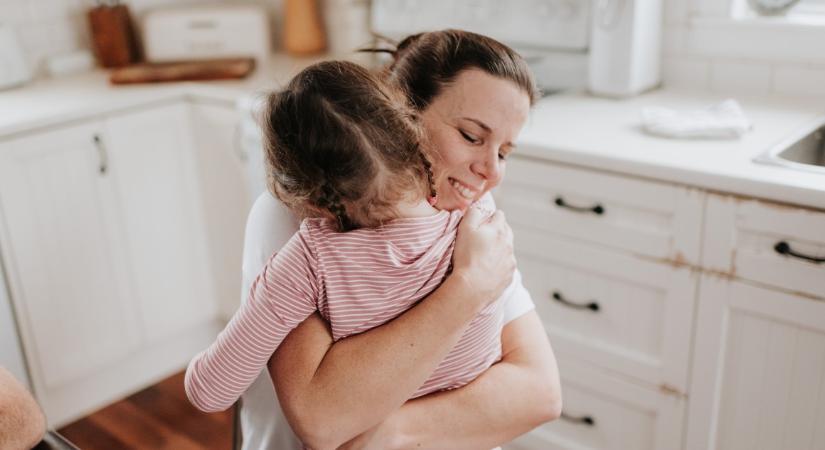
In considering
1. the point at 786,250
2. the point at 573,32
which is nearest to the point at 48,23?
the point at 573,32

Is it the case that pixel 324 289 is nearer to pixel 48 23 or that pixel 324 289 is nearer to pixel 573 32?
pixel 573 32

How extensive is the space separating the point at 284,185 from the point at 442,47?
1.10 feet

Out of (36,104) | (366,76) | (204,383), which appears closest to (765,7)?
(366,76)

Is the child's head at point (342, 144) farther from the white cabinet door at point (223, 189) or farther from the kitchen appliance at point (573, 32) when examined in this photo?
the white cabinet door at point (223, 189)

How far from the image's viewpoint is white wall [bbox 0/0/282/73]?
2.84 metres

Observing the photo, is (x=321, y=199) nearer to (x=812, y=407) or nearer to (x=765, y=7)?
(x=812, y=407)

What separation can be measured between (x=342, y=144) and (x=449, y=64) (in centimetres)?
29

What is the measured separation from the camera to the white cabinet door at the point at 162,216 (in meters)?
2.60

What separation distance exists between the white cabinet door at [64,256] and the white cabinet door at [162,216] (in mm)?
56

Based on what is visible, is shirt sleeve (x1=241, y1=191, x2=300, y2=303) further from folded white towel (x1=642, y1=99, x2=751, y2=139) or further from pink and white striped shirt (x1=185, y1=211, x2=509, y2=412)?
folded white towel (x1=642, y1=99, x2=751, y2=139)

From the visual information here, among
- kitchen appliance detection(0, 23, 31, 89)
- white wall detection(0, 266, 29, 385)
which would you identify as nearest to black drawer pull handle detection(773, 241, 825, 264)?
white wall detection(0, 266, 29, 385)

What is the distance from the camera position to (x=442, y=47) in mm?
1153

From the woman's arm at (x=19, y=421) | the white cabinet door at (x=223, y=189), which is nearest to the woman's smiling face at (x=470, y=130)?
the woman's arm at (x=19, y=421)

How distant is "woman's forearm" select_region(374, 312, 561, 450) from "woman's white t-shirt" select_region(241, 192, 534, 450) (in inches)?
2.5
